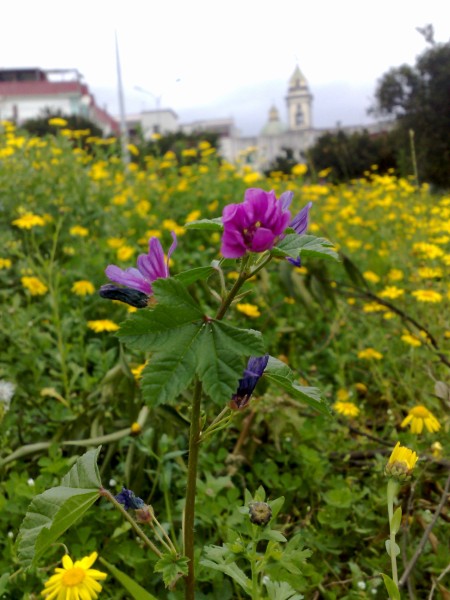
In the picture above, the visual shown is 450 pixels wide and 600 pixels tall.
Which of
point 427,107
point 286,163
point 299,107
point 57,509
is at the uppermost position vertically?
point 299,107

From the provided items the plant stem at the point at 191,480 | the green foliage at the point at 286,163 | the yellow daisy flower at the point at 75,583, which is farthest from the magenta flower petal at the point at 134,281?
the green foliage at the point at 286,163

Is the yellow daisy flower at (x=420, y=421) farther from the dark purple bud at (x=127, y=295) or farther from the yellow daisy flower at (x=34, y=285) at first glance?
the yellow daisy flower at (x=34, y=285)

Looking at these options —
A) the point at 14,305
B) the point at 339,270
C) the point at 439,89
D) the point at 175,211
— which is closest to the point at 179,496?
the point at 14,305

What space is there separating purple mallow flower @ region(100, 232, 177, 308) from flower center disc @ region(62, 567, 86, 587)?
35cm

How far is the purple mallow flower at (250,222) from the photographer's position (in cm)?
51

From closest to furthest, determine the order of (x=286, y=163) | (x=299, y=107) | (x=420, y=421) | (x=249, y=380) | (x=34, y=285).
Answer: (x=249, y=380) < (x=420, y=421) < (x=34, y=285) < (x=286, y=163) < (x=299, y=107)

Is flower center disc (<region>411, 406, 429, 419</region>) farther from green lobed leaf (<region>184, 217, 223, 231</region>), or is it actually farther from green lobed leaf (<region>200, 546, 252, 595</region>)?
green lobed leaf (<region>184, 217, 223, 231</region>)

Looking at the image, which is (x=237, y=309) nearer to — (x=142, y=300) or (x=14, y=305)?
(x=14, y=305)

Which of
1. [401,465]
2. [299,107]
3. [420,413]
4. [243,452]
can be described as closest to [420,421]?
[420,413]

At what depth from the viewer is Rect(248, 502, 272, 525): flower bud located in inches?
26.0

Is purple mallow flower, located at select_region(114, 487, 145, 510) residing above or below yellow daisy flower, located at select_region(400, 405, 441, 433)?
above

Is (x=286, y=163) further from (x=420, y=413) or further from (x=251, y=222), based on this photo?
(x=251, y=222)

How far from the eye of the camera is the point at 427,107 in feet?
34.9

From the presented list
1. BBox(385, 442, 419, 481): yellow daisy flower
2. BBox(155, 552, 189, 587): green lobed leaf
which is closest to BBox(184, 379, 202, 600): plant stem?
BBox(155, 552, 189, 587): green lobed leaf
